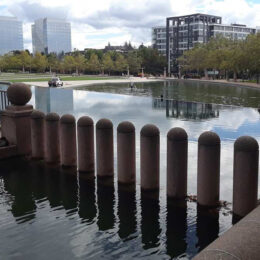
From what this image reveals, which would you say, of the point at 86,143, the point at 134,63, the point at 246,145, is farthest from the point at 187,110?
the point at 134,63

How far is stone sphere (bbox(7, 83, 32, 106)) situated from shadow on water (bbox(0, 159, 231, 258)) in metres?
2.31

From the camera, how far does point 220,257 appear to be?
3.70 m

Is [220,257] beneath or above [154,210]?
above

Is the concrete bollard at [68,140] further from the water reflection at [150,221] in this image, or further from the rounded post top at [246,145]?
the rounded post top at [246,145]

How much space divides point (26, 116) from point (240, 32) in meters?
183

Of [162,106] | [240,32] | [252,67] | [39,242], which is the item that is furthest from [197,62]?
[39,242]

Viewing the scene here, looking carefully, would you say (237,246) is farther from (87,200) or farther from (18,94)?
(18,94)

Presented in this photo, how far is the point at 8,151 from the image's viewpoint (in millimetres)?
12117

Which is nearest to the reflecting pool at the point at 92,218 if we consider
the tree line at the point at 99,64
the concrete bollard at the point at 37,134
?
the concrete bollard at the point at 37,134

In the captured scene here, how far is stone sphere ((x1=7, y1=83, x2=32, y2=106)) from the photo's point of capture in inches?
464

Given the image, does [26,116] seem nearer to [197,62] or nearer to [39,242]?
[39,242]

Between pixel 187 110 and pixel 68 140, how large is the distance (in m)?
17.8

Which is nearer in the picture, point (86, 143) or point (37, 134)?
point (86, 143)

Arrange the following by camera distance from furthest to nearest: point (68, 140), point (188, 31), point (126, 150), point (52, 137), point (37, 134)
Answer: point (188, 31) → point (37, 134) → point (52, 137) → point (68, 140) → point (126, 150)
